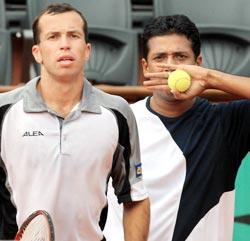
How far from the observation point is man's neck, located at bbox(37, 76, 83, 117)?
10.8ft

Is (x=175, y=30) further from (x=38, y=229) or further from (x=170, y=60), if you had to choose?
(x=38, y=229)

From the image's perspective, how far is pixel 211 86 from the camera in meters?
3.85

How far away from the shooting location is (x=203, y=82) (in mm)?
3809

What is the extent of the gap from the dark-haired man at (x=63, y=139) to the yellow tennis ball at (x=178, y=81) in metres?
0.37

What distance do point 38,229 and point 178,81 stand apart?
1.18 meters

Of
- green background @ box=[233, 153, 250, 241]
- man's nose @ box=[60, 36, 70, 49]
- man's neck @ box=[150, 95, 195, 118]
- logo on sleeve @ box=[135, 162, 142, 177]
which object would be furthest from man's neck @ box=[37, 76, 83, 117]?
green background @ box=[233, 153, 250, 241]

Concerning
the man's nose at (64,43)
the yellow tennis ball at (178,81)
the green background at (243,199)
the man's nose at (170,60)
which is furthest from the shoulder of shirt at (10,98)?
the green background at (243,199)

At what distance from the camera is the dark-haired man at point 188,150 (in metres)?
3.93

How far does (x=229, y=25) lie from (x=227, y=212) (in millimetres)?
2789

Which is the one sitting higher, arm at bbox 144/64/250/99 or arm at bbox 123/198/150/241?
arm at bbox 144/64/250/99

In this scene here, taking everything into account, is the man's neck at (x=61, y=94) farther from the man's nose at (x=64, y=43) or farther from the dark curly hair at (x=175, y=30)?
the dark curly hair at (x=175, y=30)

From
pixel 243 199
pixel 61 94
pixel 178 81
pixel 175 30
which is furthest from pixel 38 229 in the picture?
pixel 243 199

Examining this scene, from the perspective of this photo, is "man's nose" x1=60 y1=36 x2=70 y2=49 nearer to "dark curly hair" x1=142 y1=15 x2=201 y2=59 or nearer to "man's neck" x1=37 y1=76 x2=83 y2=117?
"man's neck" x1=37 y1=76 x2=83 y2=117

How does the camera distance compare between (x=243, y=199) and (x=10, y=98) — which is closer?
(x=10, y=98)
